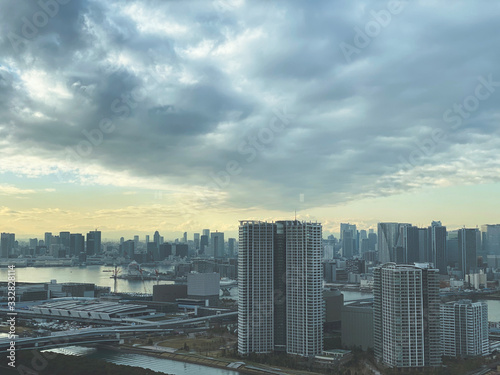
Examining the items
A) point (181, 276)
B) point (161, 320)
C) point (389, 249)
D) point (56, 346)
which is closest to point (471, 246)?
point (389, 249)

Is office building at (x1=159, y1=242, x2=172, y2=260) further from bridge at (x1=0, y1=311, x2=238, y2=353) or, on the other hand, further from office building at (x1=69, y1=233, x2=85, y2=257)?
bridge at (x1=0, y1=311, x2=238, y2=353)

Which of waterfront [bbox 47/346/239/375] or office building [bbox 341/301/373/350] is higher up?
office building [bbox 341/301/373/350]

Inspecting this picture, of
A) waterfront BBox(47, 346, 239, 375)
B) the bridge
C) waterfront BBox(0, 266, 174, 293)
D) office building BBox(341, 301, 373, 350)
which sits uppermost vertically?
office building BBox(341, 301, 373, 350)

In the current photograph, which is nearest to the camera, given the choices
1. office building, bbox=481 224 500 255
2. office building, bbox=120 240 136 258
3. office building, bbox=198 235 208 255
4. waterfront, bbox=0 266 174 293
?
waterfront, bbox=0 266 174 293

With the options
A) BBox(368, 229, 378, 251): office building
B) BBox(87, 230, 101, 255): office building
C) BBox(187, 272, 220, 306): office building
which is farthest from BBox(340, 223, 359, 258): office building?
BBox(187, 272, 220, 306): office building

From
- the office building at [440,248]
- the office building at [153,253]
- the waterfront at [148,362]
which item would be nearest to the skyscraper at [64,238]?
the office building at [153,253]

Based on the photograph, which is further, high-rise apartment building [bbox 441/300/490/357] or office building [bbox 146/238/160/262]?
office building [bbox 146/238/160/262]

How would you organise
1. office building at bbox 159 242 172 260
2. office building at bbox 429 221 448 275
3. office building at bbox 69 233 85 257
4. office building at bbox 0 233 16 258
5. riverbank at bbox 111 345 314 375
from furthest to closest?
office building at bbox 69 233 85 257 < office building at bbox 159 242 172 260 < office building at bbox 0 233 16 258 < office building at bbox 429 221 448 275 < riverbank at bbox 111 345 314 375

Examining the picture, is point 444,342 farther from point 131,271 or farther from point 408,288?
point 131,271
